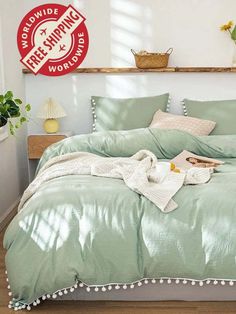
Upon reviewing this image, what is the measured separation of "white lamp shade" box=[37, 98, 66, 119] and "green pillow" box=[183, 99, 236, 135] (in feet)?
3.65

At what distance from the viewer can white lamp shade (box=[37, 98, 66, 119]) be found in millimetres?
4625

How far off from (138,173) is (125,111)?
1.76 metres

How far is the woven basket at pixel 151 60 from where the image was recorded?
4613mm

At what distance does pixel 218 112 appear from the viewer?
176 inches

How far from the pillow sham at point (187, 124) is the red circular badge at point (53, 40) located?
3.58ft

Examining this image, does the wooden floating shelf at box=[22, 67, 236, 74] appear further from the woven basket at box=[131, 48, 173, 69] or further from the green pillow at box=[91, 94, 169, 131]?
the green pillow at box=[91, 94, 169, 131]

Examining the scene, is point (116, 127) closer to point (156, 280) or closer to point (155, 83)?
point (155, 83)

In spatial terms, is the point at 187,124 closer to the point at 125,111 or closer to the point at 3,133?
the point at 125,111

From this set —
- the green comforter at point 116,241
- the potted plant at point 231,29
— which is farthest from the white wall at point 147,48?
the green comforter at point 116,241

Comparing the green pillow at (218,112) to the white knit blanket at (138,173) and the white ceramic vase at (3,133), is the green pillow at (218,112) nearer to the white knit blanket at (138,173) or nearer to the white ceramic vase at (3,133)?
the white knit blanket at (138,173)

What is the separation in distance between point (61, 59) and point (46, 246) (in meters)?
2.65

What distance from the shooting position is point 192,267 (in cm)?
253

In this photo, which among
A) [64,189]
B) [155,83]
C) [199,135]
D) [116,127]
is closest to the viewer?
[64,189]

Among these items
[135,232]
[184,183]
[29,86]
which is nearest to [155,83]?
[29,86]
